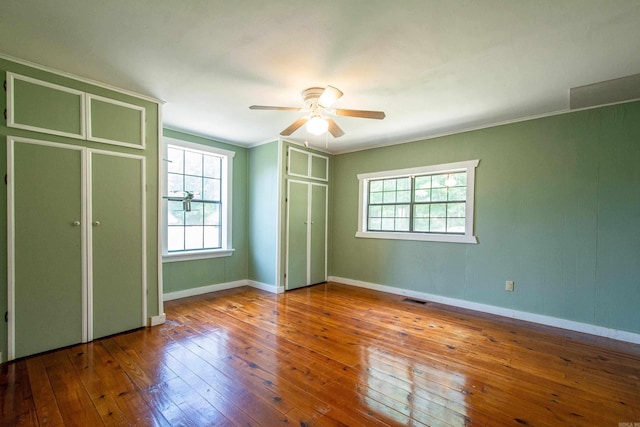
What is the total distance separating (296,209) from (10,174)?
130 inches

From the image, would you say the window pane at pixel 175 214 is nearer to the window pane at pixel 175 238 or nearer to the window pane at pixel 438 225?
the window pane at pixel 175 238

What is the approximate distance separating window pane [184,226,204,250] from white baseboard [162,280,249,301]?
640mm

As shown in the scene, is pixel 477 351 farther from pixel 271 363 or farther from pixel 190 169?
pixel 190 169

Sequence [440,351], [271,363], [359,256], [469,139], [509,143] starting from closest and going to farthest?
[271,363], [440,351], [509,143], [469,139], [359,256]

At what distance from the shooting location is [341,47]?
210cm

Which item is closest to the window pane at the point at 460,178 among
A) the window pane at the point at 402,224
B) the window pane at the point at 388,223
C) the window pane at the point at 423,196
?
the window pane at the point at 423,196

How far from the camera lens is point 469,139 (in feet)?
13.1

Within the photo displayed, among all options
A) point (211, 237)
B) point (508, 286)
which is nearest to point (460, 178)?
point (508, 286)

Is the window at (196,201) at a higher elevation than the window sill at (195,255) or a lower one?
higher

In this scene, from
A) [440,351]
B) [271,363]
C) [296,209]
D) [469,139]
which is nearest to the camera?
[271,363]

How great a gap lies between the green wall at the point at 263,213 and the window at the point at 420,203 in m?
1.54

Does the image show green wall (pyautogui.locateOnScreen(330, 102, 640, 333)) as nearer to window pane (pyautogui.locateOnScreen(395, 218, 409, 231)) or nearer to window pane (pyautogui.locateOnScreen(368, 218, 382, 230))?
window pane (pyautogui.locateOnScreen(395, 218, 409, 231))

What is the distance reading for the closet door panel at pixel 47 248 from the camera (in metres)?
2.37

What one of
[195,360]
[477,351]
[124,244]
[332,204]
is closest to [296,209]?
[332,204]
